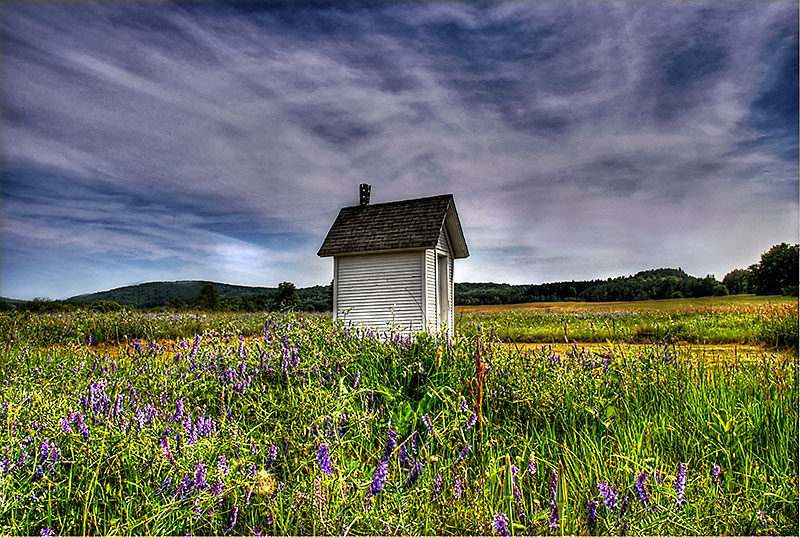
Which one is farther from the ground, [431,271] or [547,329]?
[431,271]

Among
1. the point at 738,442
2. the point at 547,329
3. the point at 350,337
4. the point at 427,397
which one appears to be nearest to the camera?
the point at 738,442

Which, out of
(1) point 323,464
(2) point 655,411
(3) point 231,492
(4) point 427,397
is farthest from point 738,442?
(3) point 231,492

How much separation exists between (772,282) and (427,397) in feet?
48.3

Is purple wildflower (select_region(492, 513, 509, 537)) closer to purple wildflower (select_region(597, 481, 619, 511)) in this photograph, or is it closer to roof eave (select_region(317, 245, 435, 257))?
purple wildflower (select_region(597, 481, 619, 511))

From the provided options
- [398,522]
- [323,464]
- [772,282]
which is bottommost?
[398,522]

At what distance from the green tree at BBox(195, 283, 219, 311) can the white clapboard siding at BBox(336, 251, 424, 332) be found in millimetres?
12265

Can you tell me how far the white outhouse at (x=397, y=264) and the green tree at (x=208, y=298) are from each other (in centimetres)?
1219

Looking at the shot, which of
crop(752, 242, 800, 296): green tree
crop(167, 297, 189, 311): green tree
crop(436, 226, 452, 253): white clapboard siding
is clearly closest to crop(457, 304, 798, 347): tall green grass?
crop(752, 242, 800, 296): green tree

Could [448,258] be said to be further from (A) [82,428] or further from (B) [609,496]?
(B) [609,496]

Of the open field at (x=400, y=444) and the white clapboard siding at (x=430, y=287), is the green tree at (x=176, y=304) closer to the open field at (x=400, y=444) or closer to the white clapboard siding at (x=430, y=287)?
the white clapboard siding at (x=430, y=287)

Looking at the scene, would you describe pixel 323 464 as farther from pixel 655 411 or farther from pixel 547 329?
pixel 547 329

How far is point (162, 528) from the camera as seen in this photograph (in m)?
1.85

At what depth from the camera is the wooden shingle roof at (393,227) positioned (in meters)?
10.6

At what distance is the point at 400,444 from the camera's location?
2271 mm
